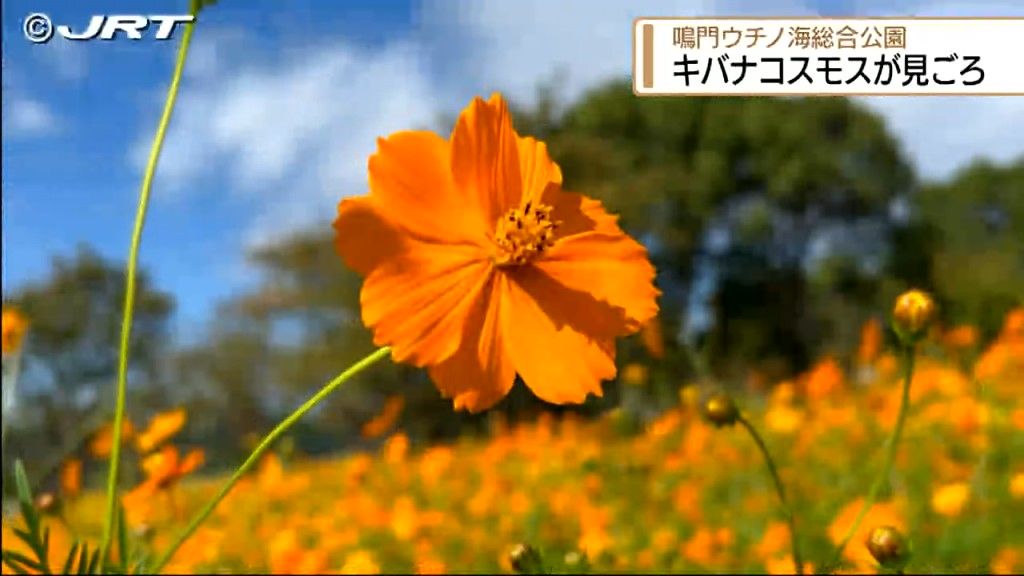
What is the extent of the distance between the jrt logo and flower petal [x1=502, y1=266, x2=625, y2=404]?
29 cm

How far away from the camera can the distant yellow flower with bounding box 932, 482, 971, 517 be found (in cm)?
121

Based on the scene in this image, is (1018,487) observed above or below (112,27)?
below

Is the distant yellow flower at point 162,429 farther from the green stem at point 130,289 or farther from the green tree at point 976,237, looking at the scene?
the green tree at point 976,237

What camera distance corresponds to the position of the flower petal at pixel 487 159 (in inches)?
18.6

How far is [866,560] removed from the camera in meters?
0.76

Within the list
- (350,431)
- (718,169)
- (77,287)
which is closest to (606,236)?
(77,287)

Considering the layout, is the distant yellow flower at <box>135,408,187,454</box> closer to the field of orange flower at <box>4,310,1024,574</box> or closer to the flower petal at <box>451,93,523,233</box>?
the field of orange flower at <box>4,310,1024,574</box>

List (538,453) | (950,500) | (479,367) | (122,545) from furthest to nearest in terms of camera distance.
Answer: (538,453) < (950,500) < (122,545) < (479,367)

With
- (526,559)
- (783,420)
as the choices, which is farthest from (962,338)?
(526,559)

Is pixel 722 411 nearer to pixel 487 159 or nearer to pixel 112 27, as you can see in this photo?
pixel 487 159

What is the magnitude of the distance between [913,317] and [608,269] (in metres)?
0.26

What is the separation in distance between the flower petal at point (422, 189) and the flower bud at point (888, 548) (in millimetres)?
302

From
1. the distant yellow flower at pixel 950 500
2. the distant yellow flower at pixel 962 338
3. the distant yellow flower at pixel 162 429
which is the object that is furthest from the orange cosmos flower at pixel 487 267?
the distant yellow flower at pixel 962 338

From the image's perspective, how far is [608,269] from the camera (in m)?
0.48
